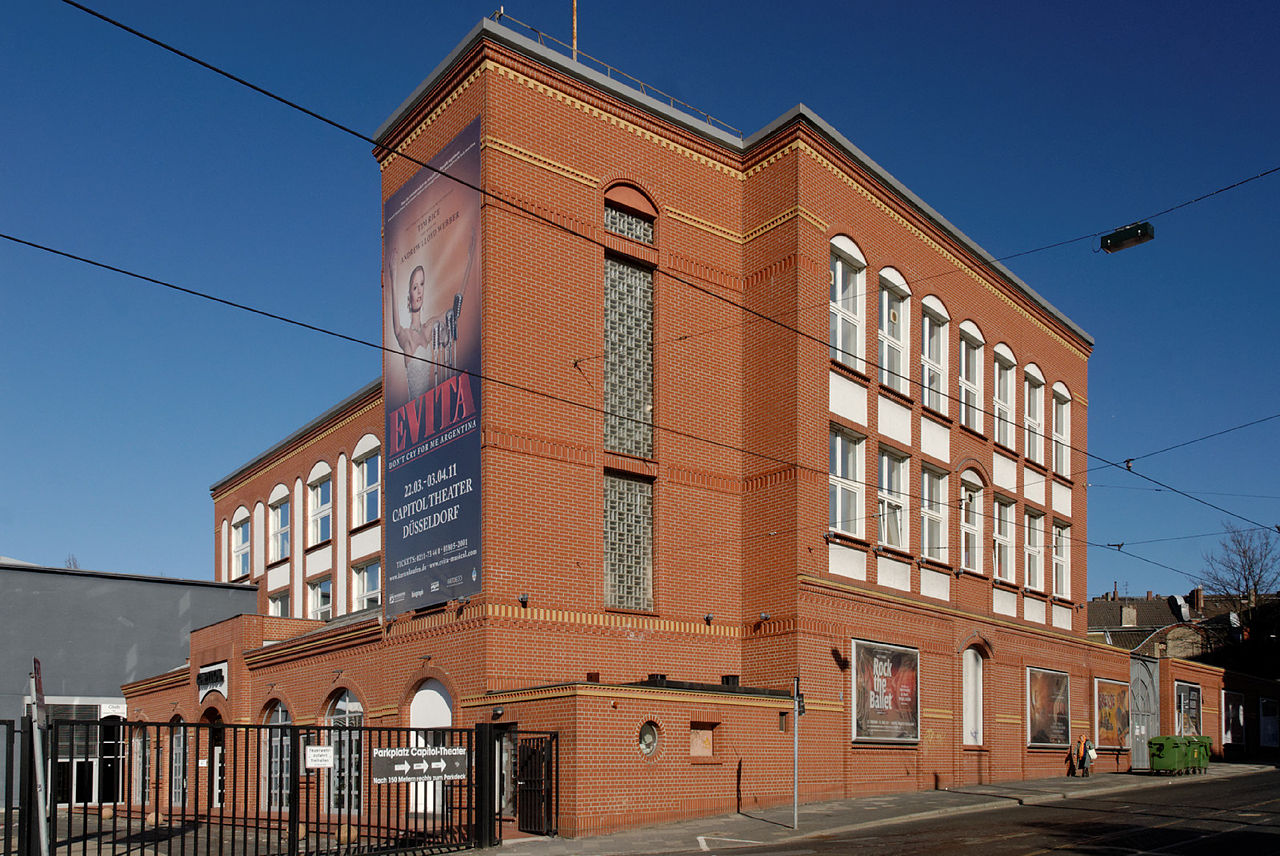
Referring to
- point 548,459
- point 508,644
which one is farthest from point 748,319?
point 508,644

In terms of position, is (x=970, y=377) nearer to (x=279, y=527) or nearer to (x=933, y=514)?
(x=933, y=514)

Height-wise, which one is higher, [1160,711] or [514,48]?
[514,48]

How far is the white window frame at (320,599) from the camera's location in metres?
38.9

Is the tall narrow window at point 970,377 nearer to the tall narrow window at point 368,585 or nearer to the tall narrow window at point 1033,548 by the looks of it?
the tall narrow window at point 1033,548

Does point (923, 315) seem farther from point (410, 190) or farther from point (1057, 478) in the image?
point (410, 190)

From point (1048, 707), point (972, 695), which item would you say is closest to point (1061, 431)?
point (1048, 707)

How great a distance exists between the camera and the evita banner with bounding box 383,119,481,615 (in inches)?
992

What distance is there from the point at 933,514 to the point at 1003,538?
5067 mm

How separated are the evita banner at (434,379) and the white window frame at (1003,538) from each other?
1812 cm

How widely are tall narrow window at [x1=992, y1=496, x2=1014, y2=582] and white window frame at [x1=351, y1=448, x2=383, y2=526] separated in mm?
18750

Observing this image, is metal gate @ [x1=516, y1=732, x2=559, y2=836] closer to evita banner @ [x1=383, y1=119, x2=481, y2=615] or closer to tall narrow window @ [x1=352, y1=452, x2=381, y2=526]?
evita banner @ [x1=383, y1=119, x2=481, y2=615]

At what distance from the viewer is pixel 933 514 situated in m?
32.9

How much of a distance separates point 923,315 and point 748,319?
6707 mm

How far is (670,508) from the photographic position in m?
27.5
